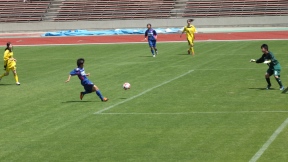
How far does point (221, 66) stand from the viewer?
35.9 metres

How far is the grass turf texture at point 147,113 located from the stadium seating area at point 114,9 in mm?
29787

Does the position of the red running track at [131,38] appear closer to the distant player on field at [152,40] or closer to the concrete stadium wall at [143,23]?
the concrete stadium wall at [143,23]

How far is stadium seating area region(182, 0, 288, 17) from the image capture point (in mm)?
67188

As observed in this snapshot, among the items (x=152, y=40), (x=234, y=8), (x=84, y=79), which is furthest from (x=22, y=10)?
(x=84, y=79)

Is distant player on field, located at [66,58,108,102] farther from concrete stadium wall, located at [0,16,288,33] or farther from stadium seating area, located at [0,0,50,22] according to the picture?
stadium seating area, located at [0,0,50,22]

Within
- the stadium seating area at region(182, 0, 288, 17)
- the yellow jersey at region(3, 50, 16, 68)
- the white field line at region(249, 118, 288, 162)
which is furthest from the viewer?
the stadium seating area at region(182, 0, 288, 17)

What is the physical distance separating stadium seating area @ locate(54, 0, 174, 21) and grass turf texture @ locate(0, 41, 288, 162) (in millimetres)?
→ 29787

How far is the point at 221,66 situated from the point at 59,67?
8370 millimetres

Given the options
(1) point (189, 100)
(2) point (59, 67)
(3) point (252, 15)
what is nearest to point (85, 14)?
(3) point (252, 15)

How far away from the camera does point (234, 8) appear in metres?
68.6

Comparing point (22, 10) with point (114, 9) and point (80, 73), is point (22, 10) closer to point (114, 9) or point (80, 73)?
point (114, 9)

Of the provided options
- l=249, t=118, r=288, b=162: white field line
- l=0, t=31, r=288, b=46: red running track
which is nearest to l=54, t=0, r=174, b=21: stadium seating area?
l=0, t=31, r=288, b=46: red running track

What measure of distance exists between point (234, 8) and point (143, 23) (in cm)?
840

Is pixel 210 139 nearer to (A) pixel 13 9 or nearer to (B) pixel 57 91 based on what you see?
(B) pixel 57 91
